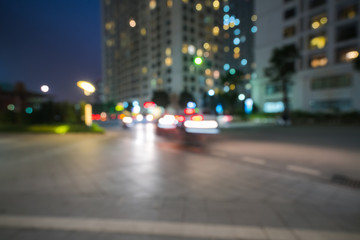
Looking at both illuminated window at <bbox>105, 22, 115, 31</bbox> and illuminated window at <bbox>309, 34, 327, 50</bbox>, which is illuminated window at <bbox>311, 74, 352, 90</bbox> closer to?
illuminated window at <bbox>309, 34, 327, 50</bbox>

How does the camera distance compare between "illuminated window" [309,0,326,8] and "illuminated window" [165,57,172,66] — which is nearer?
"illuminated window" [309,0,326,8]

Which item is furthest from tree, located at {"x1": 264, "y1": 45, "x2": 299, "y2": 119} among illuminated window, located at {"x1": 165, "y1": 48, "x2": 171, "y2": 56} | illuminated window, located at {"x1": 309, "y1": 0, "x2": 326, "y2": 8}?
illuminated window, located at {"x1": 165, "y1": 48, "x2": 171, "y2": 56}

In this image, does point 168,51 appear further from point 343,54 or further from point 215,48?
point 343,54

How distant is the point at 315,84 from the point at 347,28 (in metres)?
9.46

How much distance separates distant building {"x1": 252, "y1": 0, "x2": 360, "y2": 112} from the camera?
28734mm

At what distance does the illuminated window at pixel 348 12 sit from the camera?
28177mm

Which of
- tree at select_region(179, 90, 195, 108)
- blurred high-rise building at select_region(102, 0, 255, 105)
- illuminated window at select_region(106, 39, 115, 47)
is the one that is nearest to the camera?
tree at select_region(179, 90, 195, 108)

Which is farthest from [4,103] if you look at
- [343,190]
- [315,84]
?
[315,84]

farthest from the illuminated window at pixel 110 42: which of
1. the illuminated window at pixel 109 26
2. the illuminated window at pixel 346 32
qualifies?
the illuminated window at pixel 346 32

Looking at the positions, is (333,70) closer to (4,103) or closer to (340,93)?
(340,93)

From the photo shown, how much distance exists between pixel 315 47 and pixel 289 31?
20.1 feet

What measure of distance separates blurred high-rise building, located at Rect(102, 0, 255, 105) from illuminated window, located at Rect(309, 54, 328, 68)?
22.9m

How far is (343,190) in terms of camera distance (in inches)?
163

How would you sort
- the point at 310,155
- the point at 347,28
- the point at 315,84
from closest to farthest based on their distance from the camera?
the point at 310,155, the point at 347,28, the point at 315,84
